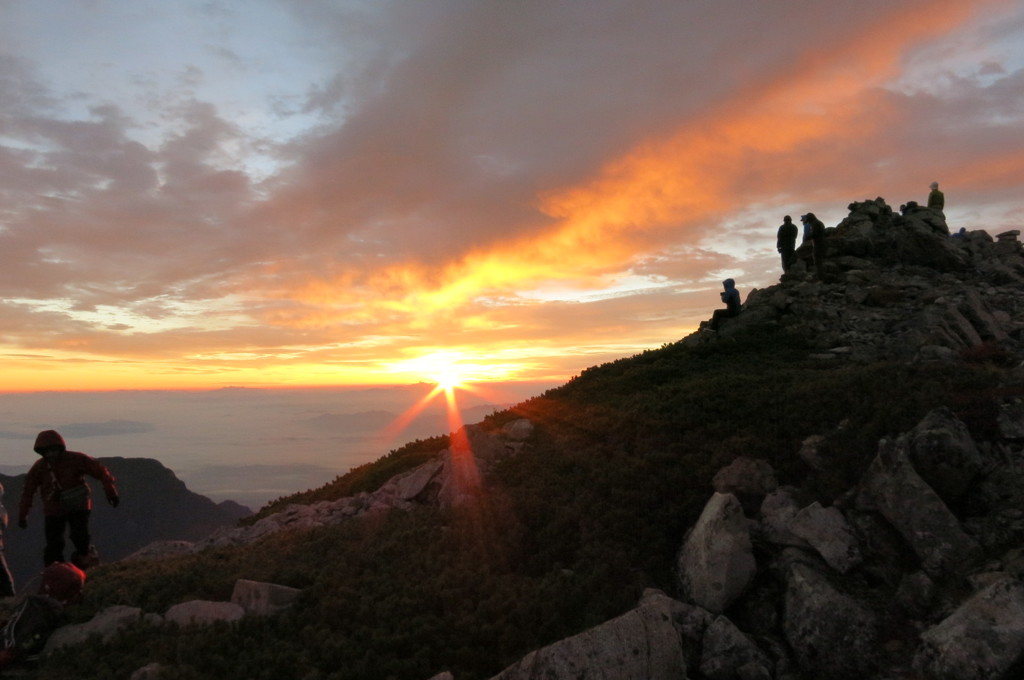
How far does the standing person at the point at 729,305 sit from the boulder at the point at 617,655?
76.0 feet

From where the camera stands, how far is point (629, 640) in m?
8.89

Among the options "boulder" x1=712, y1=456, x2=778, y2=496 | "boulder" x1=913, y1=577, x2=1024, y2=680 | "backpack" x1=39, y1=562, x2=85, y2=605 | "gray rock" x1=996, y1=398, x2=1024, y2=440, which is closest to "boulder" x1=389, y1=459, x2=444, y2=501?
"backpack" x1=39, y1=562, x2=85, y2=605

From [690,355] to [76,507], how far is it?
22149 millimetres

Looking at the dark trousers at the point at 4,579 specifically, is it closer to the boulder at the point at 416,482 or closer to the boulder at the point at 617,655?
the boulder at the point at 416,482

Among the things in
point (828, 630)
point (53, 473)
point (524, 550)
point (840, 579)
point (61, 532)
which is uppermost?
point (53, 473)

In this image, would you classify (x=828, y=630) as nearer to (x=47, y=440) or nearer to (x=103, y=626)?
(x=103, y=626)

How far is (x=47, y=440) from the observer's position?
1380 cm

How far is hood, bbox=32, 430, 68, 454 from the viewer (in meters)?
13.7

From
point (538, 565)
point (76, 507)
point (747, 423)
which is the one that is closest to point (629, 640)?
point (538, 565)

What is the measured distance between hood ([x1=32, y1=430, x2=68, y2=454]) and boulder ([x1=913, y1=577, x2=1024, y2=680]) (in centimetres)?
1672

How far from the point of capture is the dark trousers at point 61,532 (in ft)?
46.3

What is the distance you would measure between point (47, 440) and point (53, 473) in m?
0.83

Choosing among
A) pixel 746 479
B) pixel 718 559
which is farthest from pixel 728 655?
pixel 746 479

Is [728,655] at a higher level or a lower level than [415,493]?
lower
